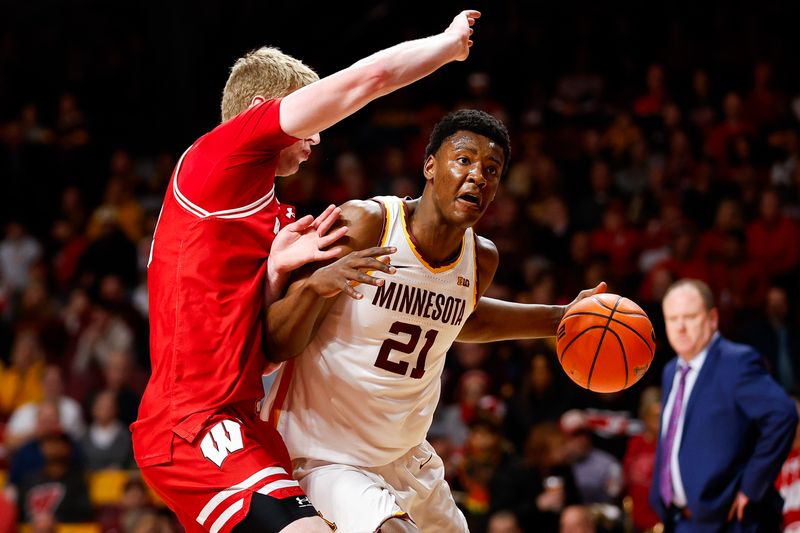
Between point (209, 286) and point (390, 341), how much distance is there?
30.6 inches

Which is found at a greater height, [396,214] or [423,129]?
[423,129]

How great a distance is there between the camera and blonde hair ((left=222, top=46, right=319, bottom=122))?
12.5 ft

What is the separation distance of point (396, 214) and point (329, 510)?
1.10 metres

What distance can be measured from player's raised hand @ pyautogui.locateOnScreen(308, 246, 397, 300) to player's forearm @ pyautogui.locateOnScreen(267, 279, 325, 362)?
0.05m

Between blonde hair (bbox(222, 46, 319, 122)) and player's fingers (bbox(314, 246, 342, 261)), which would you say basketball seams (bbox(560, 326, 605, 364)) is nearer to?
player's fingers (bbox(314, 246, 342, 261))

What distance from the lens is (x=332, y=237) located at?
11.9 ft

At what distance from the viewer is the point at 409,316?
3.94 m

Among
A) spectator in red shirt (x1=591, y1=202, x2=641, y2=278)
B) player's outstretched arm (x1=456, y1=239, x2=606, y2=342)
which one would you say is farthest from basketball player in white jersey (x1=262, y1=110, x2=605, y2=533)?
spectator in red shirt (x1=591, y1=202, x2=641, y2=278)

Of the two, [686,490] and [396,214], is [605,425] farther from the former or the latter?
[396,214]

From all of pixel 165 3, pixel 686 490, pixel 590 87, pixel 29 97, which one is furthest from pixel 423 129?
pixel 686 490

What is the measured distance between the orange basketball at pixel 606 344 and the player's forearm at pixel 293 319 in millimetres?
1106

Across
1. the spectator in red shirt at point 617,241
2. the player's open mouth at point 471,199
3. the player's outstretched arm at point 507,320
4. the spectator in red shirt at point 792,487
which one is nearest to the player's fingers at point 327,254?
the player's open mouth at point 471,199

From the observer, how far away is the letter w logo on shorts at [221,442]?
3352 mm

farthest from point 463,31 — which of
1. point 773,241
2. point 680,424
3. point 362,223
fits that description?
point 773,241
